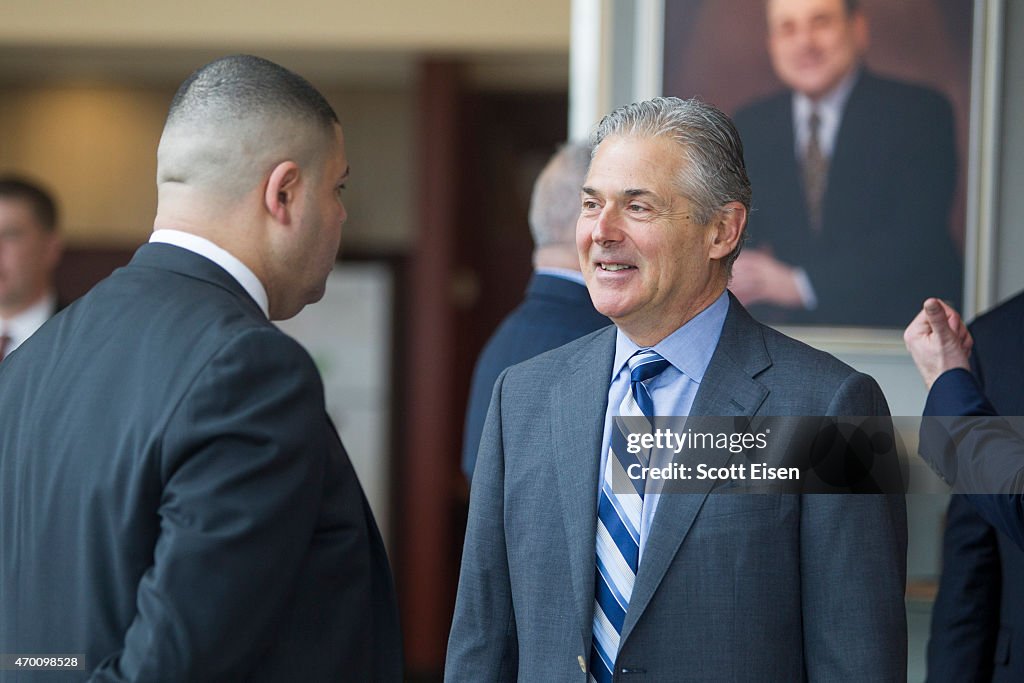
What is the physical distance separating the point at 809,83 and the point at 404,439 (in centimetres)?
417

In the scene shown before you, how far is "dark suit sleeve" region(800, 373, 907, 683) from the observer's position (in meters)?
1.63

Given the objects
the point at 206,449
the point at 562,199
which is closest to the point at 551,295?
the point at 562,199

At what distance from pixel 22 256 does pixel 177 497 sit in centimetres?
313

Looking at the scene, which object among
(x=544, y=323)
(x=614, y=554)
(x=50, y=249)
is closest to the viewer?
(x=614, y=554)

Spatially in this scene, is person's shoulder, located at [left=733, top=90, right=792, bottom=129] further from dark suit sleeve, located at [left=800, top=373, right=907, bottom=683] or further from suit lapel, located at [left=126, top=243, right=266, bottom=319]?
suit lapel, located at [left=126, top=243, right=266, bottom=319]

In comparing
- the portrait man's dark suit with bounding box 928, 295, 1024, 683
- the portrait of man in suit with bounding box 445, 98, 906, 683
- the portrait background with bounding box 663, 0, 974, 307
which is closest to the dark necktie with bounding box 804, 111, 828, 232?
the portrait background with bounding box 663, 0, 974, 307

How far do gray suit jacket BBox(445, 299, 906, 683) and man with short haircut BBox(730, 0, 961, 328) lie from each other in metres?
1.42

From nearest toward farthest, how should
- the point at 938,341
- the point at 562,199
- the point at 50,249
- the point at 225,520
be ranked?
1. the point at 225,520
2. the point at 938,341
3. the point at 562,199
4. the point at 50,249

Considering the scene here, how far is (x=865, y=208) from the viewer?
3.20 meters

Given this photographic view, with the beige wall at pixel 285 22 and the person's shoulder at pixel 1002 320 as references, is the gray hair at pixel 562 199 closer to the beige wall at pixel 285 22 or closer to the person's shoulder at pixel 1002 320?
the person's shoulder at pixel 1002 320

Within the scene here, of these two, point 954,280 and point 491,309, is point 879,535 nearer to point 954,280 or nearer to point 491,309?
point 954,280

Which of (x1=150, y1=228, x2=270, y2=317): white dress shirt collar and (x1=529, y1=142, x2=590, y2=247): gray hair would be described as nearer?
(x1=150, y1=228, x2=270, y2=317): white dress shirt collar

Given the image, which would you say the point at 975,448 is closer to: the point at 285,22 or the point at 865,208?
the point at 865,208

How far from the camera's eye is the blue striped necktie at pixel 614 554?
5.67 feet
